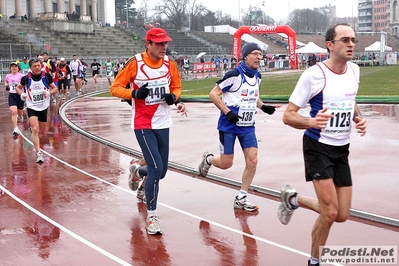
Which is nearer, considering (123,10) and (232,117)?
(232,117)

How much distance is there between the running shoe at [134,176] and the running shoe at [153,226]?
3.75ft

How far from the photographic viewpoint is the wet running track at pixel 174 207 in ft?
20.2

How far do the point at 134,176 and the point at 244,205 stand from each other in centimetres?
156

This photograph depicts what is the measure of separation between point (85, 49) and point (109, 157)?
4427 centimetres

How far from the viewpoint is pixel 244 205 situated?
7664 mm

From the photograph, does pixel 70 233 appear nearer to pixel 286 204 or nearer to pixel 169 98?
pixel 169 98

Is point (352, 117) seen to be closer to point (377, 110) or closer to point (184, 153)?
point (184, 153)

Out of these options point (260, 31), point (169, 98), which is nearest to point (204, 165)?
point (169, 98)

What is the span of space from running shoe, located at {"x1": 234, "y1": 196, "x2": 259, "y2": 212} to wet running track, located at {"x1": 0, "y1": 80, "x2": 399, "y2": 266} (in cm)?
9

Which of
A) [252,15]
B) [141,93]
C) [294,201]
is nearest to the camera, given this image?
[294,201]

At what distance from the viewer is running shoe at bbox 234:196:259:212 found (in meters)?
7.62

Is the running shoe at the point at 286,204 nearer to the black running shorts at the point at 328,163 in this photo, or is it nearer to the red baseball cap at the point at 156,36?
the black running shorts at the point at 328,163

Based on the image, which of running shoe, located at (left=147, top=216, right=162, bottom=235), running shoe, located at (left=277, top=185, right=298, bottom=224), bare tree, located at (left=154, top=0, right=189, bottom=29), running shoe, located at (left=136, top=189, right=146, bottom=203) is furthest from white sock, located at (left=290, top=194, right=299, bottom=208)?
bare tree, located at (left=154, top=0, right=189, bottom=29)

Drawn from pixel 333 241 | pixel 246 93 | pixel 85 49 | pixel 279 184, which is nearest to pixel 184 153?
pixel 279 184
